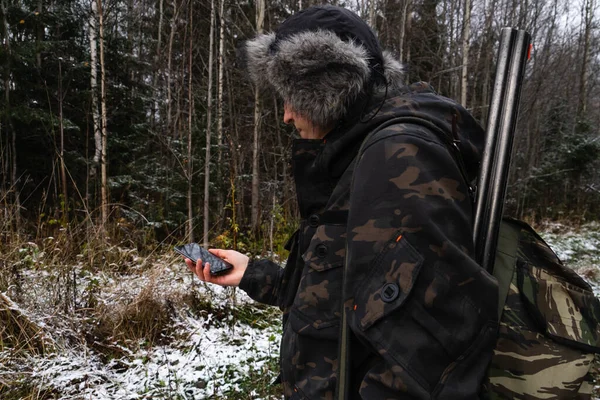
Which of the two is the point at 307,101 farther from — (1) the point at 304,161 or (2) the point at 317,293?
(2) the point at 317,293

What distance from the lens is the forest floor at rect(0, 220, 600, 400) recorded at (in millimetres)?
2916

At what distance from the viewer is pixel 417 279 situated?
2.63 feet

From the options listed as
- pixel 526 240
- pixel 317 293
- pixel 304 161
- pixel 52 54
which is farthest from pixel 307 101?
pixel 52 54

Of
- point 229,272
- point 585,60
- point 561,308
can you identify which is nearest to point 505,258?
point 561,308

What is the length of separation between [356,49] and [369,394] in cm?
96

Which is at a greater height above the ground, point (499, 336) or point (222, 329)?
point (499, 336)

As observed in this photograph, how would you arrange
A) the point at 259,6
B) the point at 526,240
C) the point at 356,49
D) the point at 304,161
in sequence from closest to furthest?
1. the point at 526,240
2. the point at 356,49
3. the point at 304,161
4. the point at 259,6

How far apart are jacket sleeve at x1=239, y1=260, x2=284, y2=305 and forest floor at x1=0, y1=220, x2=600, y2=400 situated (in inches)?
73.1

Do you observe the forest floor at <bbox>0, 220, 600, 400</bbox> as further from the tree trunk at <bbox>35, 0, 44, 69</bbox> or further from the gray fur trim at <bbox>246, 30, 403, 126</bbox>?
the tree trunk at <bbox>35, 0, 44, 69</bbox>

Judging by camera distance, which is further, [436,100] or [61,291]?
[61,291]

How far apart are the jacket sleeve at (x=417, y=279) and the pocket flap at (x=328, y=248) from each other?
138 millimetres

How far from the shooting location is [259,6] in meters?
8.64

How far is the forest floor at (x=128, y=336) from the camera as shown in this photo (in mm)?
2916

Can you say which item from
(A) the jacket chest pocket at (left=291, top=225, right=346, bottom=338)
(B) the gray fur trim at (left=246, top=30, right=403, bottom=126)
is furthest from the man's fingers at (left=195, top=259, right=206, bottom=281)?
(B) the gray fur trim at (left=246, top=30, right=403, bottom=126)
